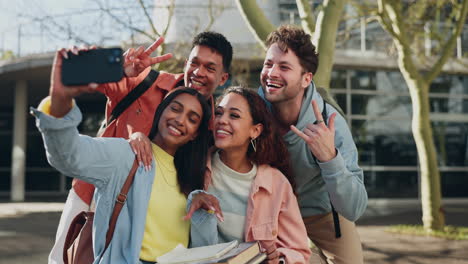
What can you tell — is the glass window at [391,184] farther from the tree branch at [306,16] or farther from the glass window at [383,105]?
the tree branch at [306,16]

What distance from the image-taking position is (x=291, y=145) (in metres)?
2.97

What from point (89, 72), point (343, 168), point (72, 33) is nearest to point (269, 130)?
point (343, 168)

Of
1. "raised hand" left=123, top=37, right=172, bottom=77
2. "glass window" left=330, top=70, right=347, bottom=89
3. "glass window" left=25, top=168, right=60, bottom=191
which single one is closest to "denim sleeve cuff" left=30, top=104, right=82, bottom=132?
"raised hand" left=123, top=37, right=172, bottom=77

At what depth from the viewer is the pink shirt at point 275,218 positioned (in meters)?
2.53

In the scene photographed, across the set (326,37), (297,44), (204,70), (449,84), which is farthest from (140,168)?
(449,84)

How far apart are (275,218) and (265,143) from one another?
40cm

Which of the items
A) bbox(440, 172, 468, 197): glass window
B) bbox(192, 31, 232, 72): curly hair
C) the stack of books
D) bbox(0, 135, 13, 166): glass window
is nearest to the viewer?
the stack of books

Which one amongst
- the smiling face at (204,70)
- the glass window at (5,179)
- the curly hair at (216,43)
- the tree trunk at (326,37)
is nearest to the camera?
the smiling face at (204,70)

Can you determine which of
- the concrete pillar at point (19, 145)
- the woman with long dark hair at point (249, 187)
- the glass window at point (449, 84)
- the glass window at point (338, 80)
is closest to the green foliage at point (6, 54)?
the concrete pillar at point (19, 145)

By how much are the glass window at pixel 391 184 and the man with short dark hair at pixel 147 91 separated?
48.0 feet

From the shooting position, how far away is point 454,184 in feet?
58.2

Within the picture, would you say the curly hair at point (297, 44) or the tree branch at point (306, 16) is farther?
the tree branch at point (306, 16)

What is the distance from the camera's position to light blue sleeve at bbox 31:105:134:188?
6.21 feet

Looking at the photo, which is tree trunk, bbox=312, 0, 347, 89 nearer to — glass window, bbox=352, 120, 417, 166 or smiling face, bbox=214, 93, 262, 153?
smiling face, bbox=214, 93, 262, 153
